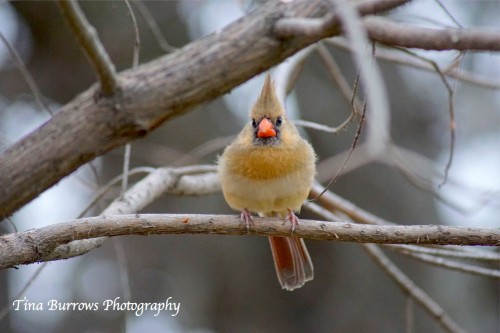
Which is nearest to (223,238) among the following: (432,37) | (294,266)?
(294,266)

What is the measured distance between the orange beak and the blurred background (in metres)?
1.68

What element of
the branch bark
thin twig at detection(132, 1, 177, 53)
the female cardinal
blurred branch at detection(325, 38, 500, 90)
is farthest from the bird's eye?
thin twig at detection(132, 1, 177, 53)

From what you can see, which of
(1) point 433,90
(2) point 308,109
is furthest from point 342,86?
(1) point 433,90

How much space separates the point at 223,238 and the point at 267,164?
7.88 feet

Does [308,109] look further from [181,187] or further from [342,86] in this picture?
[181,187]

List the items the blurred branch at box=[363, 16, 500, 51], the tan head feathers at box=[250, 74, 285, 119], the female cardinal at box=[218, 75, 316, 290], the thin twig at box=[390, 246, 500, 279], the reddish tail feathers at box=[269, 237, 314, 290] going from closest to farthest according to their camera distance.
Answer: the blurred branch at box=[363, 16, 500, 51], the thin twig at box=[390, 246, 500, 279], the female cardinal at box=[218, 75, 316, 290], the tan head feathers at box=[250, 74, 285, 119], the reddish tail feathers at box=[269, 237, 314, 290]

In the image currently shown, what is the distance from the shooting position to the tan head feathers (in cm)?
316

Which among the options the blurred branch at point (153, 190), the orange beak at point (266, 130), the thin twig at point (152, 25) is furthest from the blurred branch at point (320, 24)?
the blurred branch at point (153, 190)

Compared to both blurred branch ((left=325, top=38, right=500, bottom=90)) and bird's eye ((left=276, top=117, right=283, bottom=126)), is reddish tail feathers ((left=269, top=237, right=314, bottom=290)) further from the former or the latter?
blurred branch ((left=325, top=38, right=500, bottom=90))

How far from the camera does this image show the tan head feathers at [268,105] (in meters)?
3.16

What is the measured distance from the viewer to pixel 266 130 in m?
3.10

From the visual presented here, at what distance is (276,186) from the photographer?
9.87 ft

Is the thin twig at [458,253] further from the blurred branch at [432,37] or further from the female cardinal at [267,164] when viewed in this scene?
the blurred branch at [432,37]

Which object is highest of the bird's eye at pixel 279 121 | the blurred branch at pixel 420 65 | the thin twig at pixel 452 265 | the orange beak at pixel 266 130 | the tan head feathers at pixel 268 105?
the blurred branch at pixel 420 65
